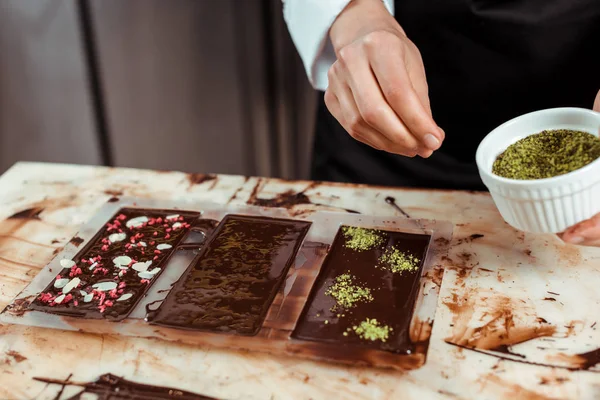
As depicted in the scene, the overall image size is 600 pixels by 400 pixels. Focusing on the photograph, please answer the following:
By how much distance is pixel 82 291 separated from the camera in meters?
1.03

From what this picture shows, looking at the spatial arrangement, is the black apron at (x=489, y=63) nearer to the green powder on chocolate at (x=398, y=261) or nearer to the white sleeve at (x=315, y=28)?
the white sleeve at (x=315, y=28)

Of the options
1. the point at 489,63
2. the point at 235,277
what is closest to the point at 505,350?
the point at 235,277

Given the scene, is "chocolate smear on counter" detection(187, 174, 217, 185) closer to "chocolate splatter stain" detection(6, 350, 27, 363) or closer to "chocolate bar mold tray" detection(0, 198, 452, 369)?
"chocolate bar mold tray" detection(0, 198, 452, 369)

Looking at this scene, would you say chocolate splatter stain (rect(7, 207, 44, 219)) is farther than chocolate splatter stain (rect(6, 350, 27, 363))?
Yes

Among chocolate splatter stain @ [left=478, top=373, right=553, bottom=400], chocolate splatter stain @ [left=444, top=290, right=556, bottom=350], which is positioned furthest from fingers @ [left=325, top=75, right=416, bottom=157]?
chocolate splatter stain @ [left=478, top=373, right=553, bottom=400]

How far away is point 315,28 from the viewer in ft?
4.19

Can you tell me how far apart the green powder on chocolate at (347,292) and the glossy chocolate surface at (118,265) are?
290mm

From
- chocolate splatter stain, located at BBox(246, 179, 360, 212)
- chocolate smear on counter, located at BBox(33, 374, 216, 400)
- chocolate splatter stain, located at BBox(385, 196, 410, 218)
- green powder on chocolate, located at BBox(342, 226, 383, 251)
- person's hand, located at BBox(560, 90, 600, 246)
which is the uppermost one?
person's hand, located at BBox(560, 90, 600, 246)

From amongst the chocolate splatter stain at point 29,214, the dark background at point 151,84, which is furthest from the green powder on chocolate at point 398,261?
the dark background at point 151,84

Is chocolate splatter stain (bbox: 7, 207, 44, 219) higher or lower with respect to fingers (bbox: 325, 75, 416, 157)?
lower

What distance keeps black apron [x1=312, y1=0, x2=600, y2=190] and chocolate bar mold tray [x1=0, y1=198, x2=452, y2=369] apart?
13.1 inches

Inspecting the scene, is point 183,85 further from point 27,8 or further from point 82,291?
point 82,291

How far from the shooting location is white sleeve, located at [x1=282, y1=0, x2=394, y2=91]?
1.24 m

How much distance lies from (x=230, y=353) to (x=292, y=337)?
9 centimetres
